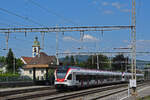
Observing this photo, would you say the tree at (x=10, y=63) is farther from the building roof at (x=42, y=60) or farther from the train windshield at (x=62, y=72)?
the train windshield at (x=62, y=72)

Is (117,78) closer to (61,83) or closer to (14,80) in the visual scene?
(14,80)

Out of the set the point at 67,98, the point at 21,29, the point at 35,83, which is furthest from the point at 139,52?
the point at 67,98

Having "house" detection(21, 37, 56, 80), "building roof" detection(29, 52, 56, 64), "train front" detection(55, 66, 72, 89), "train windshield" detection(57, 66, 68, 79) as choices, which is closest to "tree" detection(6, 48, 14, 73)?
"house" detection(21, 37, 56, 80)

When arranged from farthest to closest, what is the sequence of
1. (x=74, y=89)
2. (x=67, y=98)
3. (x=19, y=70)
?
(x=19, y=70) < (x=74, y=89) < (x=67, y=98)

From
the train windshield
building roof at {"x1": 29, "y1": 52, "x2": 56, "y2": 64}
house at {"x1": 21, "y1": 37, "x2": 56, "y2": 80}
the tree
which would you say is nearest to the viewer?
the train windshield

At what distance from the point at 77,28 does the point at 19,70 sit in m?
93.6

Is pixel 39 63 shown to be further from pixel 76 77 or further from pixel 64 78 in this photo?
pixel 64 78

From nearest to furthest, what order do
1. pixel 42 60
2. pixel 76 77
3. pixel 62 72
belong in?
pixel 62 72 < pixel 76 77 < pixel 42 60

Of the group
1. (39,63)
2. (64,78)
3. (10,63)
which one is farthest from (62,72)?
(10,63)

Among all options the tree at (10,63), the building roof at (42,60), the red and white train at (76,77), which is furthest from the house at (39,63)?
the tree at (10,63)

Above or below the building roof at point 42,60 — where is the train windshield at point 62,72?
below

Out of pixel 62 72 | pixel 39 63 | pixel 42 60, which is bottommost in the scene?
pixel 62 72

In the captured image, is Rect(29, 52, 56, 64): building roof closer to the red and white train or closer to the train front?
the red and white train

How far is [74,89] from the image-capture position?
32594 mm
